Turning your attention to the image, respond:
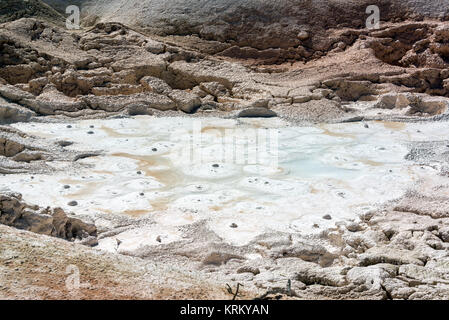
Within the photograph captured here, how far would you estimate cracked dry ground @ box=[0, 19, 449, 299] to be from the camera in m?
2.53

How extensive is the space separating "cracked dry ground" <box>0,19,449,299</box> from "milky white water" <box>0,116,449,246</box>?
0.24 meters

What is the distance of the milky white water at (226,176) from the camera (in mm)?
4359

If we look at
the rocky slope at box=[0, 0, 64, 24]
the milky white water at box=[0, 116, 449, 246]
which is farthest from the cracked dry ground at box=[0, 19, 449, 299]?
the rocky slope at box=[0, 0, 64, 24]

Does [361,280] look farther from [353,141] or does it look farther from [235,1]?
[235,1]

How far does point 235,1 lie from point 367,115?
157 inches

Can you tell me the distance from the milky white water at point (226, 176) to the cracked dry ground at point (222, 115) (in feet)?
0.80

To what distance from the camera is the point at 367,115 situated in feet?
25.1

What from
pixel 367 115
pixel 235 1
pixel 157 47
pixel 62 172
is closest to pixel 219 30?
pixel 235 1

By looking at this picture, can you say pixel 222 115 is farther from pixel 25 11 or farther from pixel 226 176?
pixel 25 11

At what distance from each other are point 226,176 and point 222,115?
248cm

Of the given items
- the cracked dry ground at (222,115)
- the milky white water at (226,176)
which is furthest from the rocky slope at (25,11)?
the milky white water at (226,176)

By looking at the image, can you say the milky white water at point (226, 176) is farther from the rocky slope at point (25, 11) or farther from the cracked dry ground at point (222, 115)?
the rocky slope at point (25, 11)

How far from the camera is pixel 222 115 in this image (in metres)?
7.62

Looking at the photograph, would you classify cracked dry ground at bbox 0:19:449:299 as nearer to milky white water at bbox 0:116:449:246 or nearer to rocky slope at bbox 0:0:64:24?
milky white water at bbox 0:116:449:246
